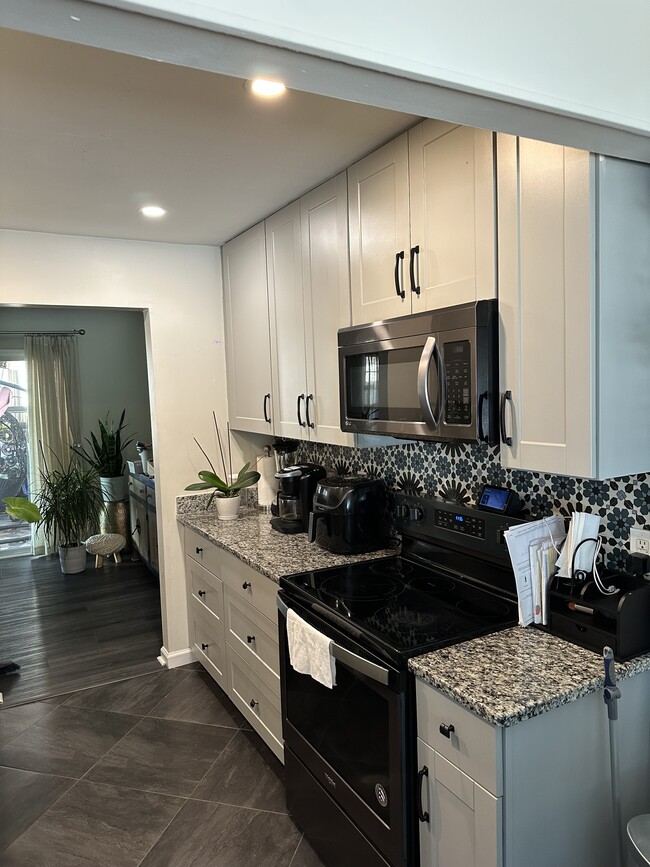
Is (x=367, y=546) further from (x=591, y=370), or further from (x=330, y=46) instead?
(x=330, y=46)

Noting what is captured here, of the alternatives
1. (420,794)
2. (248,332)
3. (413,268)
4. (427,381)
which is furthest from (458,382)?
(248,332)

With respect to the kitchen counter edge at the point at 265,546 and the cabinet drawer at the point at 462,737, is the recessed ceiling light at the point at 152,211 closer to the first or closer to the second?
the kitchen counter edge at the point at 265,546

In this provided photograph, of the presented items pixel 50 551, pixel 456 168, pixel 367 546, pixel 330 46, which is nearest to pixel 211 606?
pixel 367 546

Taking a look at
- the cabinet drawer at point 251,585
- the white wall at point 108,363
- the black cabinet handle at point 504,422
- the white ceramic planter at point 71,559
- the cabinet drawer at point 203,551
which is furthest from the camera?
the white wall at point 108,363

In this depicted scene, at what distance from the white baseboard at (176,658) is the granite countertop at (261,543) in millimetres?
782

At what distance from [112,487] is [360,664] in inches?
192

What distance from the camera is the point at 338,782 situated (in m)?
1.92

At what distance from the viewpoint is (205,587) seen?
3.35 m

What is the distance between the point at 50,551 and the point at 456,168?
565cm

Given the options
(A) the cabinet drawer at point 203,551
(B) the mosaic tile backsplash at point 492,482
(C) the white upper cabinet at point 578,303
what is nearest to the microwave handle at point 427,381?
(C) the white upper cabinet at point 578,303

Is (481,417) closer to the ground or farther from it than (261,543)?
farther from it

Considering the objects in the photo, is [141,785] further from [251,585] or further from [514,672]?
[514,672]

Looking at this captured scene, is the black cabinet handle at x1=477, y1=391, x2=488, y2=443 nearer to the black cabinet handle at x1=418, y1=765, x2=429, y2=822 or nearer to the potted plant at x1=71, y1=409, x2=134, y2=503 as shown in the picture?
the black cabinet handle at x1=418, y1=765, x2=429, y2=822

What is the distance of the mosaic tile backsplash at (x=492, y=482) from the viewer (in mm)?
1766
